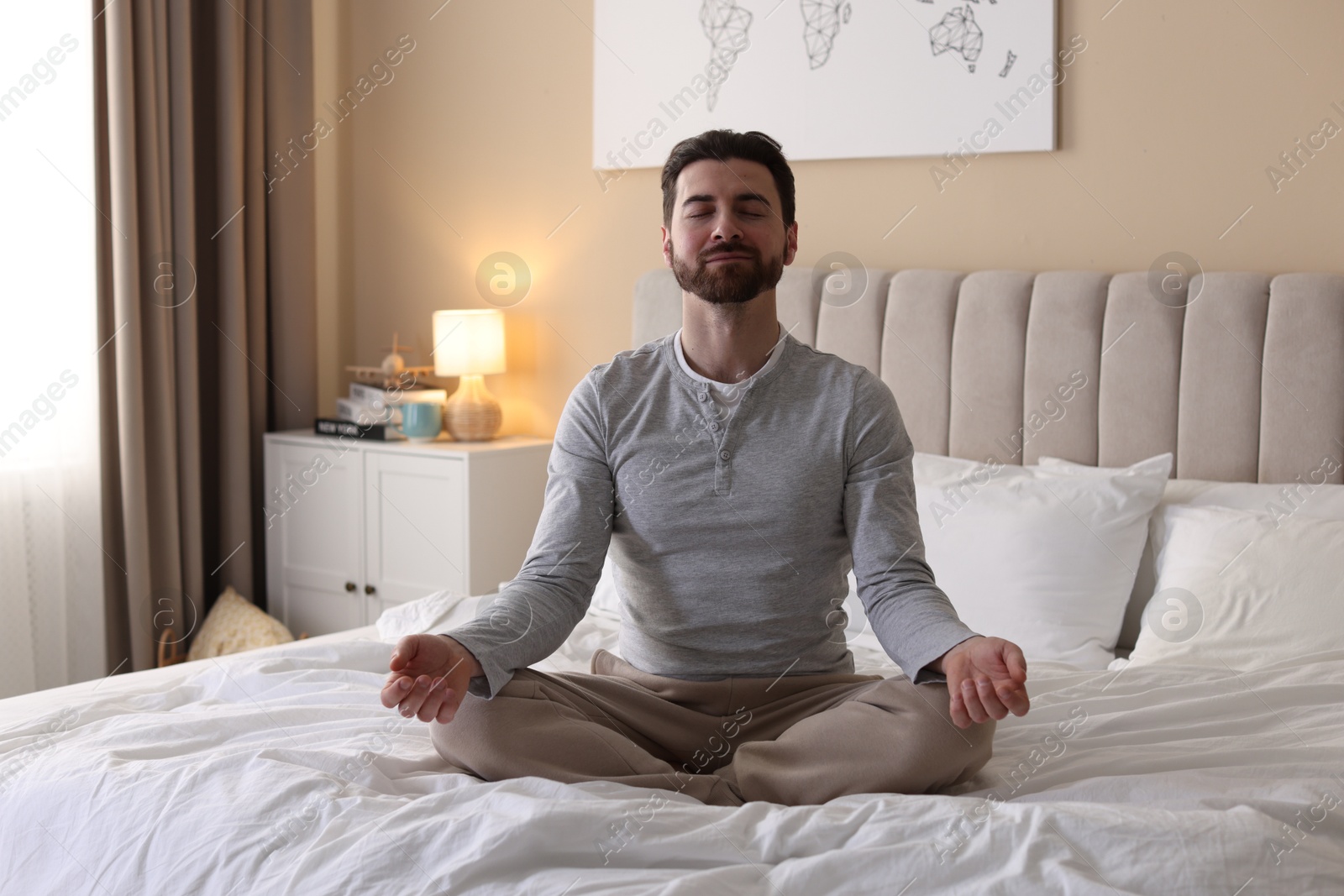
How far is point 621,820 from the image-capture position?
112cm

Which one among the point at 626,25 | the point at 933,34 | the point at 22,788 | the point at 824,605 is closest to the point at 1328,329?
the point at 933,34

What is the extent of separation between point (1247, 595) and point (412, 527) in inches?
81.4

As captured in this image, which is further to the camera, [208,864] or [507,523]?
[507,523]

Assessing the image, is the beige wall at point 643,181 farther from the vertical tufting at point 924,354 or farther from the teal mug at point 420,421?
the teal mug at point 420,421

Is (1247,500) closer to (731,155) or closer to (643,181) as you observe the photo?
(731,155)

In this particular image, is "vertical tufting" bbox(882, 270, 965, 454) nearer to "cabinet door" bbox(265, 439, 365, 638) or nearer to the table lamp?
the table lamp

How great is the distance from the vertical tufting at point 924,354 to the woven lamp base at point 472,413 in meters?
1.21

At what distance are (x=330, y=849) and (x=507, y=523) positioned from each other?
2.15 meters

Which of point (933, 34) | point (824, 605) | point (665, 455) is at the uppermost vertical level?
point (933, 34)

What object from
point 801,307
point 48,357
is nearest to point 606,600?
point 801,307

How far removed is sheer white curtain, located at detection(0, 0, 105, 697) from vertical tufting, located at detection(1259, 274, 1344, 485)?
274cm

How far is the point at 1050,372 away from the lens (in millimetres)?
2479

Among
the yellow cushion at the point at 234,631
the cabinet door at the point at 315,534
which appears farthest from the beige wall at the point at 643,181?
the yellow cushion at the point at 234,631

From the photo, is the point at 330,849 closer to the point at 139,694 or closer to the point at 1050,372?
the point at 139,694
